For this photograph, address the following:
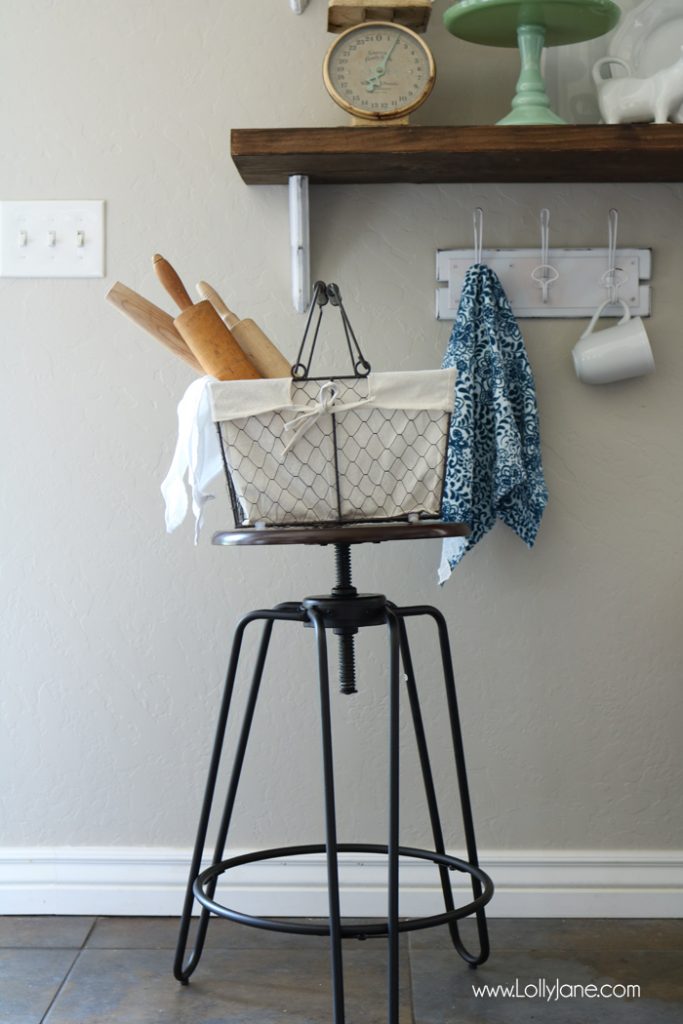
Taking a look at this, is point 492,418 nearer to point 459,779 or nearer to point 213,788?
point 459,779

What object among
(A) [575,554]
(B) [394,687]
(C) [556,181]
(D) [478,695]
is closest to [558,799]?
(D) [478,695]

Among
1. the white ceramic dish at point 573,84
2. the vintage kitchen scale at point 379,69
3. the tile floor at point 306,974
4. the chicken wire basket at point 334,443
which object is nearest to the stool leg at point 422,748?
the tile floor at point 306,974

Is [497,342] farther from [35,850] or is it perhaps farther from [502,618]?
[35,850]

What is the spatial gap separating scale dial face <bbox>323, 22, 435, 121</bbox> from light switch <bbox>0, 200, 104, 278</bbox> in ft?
1.47

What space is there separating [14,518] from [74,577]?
14 cm

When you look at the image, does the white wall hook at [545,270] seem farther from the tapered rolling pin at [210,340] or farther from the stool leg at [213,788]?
the stool leg at [213,788]

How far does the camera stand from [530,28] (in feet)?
5.40

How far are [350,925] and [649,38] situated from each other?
56.1 inches

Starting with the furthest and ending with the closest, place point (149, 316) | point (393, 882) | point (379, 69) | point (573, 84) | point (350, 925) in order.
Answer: point (573, 84) → point (379, 69) → point (350, 925) → point (149, 316) → point (393, 882)

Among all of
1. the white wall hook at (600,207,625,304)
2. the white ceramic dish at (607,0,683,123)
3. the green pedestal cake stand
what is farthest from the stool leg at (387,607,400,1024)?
the white ceramic dish at (607,0,683,123)

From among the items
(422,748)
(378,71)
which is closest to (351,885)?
(422,748)

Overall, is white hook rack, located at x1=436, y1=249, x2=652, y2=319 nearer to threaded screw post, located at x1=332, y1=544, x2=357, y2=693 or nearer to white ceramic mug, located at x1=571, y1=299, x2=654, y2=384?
white ceramic mug, located at x1=571, y1=299, x2=654, y2=384

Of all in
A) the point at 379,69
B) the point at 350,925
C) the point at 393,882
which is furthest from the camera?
the point at 379,69

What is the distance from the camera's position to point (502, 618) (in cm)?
181
